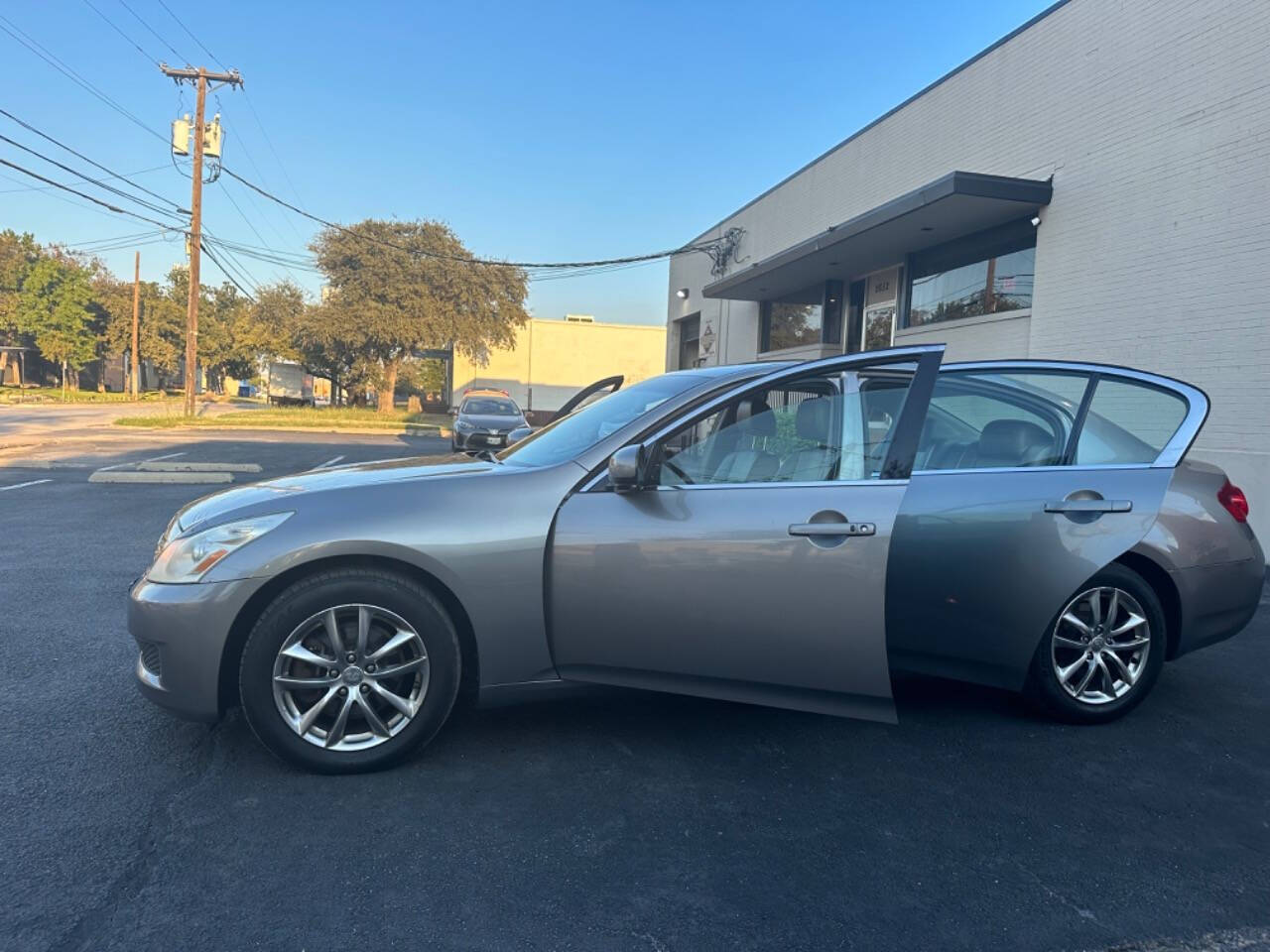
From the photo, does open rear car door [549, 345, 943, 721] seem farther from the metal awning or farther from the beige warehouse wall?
the beige warehouse wall

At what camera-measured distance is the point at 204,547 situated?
2998mm

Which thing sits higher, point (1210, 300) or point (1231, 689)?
point (1210, 300)

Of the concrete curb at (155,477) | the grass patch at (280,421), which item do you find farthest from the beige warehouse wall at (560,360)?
the concrete curb at (155,477)

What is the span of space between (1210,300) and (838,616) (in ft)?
24.7

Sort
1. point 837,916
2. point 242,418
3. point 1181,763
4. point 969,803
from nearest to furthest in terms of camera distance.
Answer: point 837,916 < point 969,803 < point 1181,763 < point 242,418

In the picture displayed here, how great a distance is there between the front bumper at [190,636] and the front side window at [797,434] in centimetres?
166

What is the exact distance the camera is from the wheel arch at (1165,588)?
3.78 meters

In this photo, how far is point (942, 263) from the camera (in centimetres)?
1333

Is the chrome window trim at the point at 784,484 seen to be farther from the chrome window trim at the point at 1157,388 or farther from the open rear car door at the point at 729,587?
the chrome window trim at the point at 1157,388

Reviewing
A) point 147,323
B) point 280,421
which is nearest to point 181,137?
point 280,421

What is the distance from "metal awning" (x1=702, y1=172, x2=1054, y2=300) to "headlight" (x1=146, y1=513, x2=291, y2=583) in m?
9.46

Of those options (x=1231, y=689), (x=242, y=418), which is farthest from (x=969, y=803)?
(x=242, y=418)

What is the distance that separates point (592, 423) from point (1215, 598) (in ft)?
10.2

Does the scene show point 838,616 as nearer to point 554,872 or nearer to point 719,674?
point 719,674
